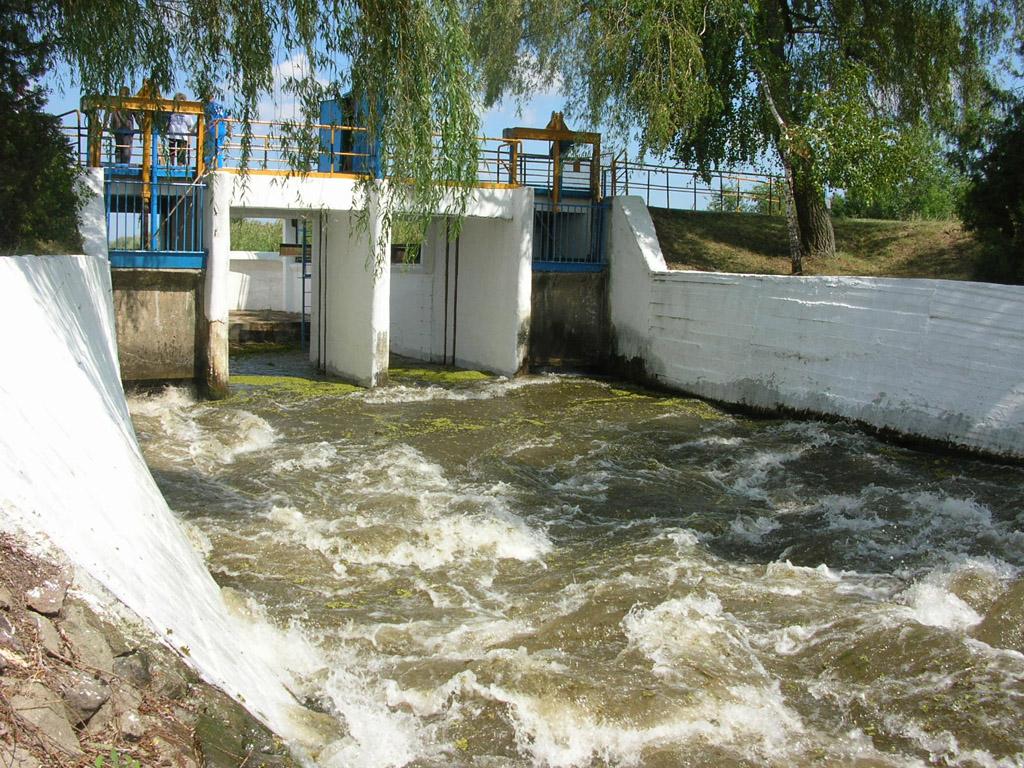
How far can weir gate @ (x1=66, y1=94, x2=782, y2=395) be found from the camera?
14531mm

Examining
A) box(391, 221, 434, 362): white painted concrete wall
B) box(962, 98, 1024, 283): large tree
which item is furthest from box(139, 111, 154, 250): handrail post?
box(962, 98, 1024, 283): large tree

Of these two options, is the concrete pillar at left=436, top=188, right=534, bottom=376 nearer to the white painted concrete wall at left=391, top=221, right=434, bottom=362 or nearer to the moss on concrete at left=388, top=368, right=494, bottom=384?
the moss on concrete at left=388, top=368, right=494, bottom=384

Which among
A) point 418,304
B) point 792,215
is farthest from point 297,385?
point 792,215

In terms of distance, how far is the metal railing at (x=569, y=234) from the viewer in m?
18.3

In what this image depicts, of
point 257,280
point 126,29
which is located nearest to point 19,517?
point 126,29

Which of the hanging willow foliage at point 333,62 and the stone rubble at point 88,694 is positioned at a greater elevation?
the hanging willow foliage at point 333,62

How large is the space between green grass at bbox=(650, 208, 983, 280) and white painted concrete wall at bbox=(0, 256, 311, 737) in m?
13.9

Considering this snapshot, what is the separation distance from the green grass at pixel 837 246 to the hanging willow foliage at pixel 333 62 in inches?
435

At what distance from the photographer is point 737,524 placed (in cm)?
888

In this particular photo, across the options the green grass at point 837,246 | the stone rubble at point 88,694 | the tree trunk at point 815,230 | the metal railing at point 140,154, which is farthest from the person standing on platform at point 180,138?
the stone rubble at point 88,694

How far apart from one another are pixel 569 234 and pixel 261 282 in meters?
14.8

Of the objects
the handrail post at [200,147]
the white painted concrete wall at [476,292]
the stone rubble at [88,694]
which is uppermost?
the handrail post at [200,147]

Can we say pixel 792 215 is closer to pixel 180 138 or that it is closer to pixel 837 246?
pixel 837 246

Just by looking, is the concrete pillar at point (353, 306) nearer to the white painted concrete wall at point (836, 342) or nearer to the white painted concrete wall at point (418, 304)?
the white painted concrete wall at point (418, 304)
